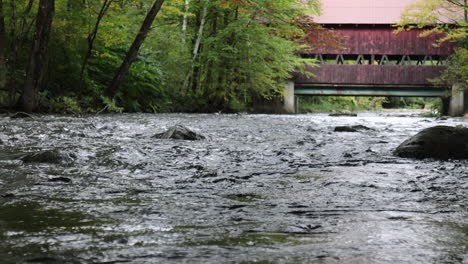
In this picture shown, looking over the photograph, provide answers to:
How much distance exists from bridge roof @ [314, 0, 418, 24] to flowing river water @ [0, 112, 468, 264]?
2437 cm

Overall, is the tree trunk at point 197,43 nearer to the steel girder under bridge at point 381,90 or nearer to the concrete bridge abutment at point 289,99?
the concrete bridge abutment at point 289,99

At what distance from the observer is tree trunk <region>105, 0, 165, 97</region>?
456 inches

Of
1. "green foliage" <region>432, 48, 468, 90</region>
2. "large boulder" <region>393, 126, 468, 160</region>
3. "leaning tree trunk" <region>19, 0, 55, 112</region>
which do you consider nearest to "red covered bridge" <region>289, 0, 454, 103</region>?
"green foliage" <region>432, 48, 468, 90</region>

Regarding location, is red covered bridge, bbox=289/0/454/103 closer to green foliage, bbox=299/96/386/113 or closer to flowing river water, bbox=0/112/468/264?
green foliage, bbox=299/96/386/113

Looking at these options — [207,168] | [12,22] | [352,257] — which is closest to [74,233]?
[352,257]

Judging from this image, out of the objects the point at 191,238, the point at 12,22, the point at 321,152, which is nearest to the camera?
the point at 191,238

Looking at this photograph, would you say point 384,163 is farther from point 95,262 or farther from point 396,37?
point 396,37

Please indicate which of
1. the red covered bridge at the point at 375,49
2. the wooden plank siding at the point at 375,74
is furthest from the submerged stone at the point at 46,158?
the wooden plank siding at the point at 375,74

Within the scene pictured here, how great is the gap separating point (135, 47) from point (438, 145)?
9.28 meters

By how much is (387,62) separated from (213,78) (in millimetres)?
12694

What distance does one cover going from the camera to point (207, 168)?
3.63 metres

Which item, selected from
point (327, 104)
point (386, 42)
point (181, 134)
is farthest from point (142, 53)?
point (327, 104)

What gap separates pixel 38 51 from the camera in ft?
31.6

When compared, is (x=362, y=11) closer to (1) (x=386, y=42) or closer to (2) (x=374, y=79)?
(1) (x=386, y=42)
